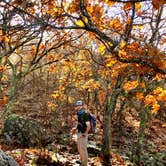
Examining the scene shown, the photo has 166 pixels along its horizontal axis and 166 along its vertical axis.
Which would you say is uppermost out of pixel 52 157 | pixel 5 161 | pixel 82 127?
pixel 82 127

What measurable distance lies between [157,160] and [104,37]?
12724 millimetres

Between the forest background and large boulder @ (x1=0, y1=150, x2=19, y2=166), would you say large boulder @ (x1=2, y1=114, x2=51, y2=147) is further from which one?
large boulder @ (x1=0, y1=150, x2=19, y2=166)

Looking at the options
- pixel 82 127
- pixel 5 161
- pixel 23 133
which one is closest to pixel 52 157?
pixel 82 127

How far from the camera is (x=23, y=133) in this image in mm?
14438

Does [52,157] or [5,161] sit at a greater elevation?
[5,161]

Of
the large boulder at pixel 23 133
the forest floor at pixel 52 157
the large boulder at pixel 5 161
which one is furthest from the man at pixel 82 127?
the large boulder at pixel 23 133

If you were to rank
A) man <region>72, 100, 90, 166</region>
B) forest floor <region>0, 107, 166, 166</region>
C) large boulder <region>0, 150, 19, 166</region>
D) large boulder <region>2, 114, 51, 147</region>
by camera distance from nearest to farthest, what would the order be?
large boulder <region>0, 150, 19, 166</region> → man <region>72, 100, 90, 166</region> → forest floor <region>0, 107, 166, 166</region> → large boulder <region>2, 114, 51, 147</region>

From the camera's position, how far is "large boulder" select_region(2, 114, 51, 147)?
1416 cm

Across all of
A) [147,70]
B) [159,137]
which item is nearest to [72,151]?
[147,70]

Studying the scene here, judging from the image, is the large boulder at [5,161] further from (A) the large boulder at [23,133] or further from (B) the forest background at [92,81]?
(A) the large boulder at [23,133]

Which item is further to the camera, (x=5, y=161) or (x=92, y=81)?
(x=92, y=81)

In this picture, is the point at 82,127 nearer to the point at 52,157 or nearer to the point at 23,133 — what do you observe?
the point at 52,157

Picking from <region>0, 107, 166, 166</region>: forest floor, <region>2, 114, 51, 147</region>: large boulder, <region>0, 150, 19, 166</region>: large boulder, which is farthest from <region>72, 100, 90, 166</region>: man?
<region>2, 114, 51, 147</region>: large boulder

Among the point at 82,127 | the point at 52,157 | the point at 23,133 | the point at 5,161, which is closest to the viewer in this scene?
the point at 5,161
